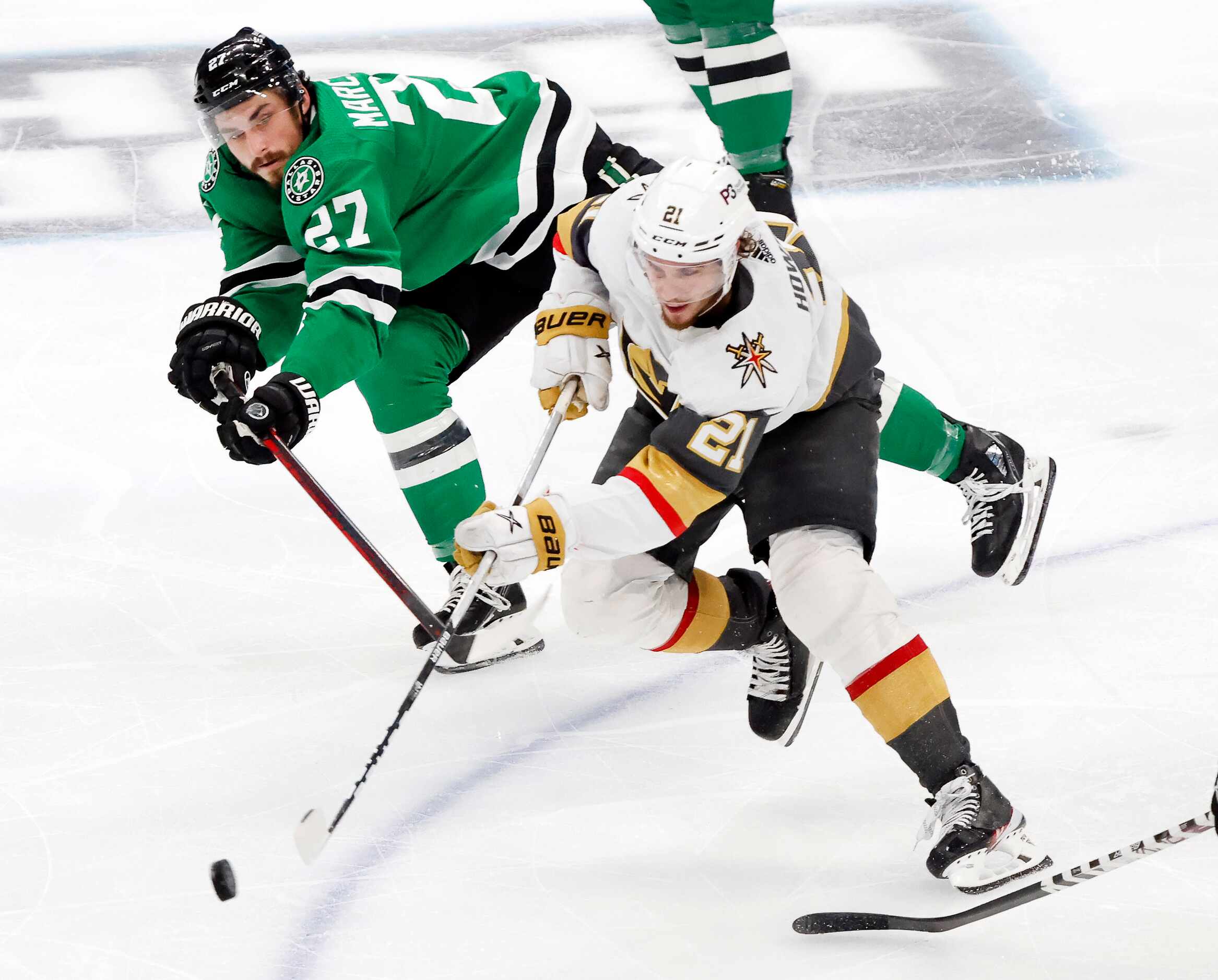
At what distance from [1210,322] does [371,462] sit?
220cm

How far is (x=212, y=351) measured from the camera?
2.70 m

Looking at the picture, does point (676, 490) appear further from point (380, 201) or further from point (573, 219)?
point (380, 201)

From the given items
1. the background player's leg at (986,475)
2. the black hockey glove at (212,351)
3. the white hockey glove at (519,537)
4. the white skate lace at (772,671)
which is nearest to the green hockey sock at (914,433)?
the background player's leg at (986,475)

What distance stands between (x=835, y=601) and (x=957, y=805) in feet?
1.17

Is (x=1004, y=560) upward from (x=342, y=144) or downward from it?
downward

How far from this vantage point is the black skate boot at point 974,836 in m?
2.25

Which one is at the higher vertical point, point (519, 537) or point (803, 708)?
point (519, 537)

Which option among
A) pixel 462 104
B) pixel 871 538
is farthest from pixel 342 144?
pixel 871 538

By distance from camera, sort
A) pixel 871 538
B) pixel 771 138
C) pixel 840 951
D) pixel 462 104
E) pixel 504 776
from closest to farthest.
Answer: pixel 840 951
pixel 871 538
pixel 504 776
pixel 462 104
pixel 771 138

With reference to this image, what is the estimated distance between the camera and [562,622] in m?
3.15

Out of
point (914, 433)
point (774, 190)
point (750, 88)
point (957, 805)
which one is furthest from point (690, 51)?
point (957, 805)

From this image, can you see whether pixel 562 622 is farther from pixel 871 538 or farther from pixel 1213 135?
pixel 1213 135

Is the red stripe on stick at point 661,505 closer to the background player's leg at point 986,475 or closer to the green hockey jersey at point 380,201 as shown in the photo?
the green hockey jersey at point 380,201

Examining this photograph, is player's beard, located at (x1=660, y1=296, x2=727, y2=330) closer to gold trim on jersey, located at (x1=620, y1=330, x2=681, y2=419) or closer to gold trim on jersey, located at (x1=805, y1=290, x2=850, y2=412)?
gold trim on jersey, located at (x1=620, y1=330, x2=681, y2=419)
